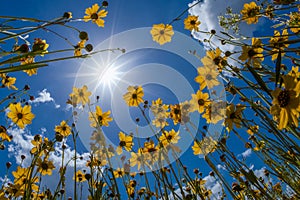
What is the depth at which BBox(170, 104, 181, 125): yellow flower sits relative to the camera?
2.39 metres

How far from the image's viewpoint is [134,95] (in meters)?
3.24

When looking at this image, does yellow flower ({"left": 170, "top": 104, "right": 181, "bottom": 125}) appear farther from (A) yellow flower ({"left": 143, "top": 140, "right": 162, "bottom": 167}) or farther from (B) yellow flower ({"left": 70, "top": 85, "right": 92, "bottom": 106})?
(B) yellow flower ({"left": 70, "top": 85, "right": 92, "bottom": 106})

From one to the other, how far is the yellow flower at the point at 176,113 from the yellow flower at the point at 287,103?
1.35m

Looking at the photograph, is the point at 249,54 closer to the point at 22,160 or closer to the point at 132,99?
the point at 132,99

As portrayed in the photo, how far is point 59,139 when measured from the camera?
1904 millimetres

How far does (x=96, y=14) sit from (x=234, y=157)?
7.08ft

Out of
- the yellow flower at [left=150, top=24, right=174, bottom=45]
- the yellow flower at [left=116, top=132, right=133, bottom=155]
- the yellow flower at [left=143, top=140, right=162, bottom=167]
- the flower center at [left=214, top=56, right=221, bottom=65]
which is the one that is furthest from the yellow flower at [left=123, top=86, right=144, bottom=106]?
the flower center at [left=214, top=56, right=221, bottom=65]

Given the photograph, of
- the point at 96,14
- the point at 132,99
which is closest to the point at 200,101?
the point at 132,99

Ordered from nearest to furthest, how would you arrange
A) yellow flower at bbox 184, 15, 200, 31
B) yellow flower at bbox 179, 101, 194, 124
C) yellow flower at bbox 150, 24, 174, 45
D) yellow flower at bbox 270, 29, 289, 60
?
yellow flower at bbox 270, 29, 289, 60 → yellow flower at bbox 179, 101, 194, 124 → yellow flower at bbox 184, 15, 200, 31 → yellow flower at bbox 150, 24, 174, 45

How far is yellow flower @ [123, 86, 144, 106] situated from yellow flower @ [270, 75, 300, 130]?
2256 mm

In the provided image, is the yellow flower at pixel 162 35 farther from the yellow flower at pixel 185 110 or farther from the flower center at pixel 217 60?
the flower center at pixel 217 60

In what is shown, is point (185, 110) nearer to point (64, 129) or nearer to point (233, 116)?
point (233, 116)

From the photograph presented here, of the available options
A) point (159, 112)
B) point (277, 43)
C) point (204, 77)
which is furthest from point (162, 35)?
point (277, 43)

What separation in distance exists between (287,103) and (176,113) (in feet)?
4.62
